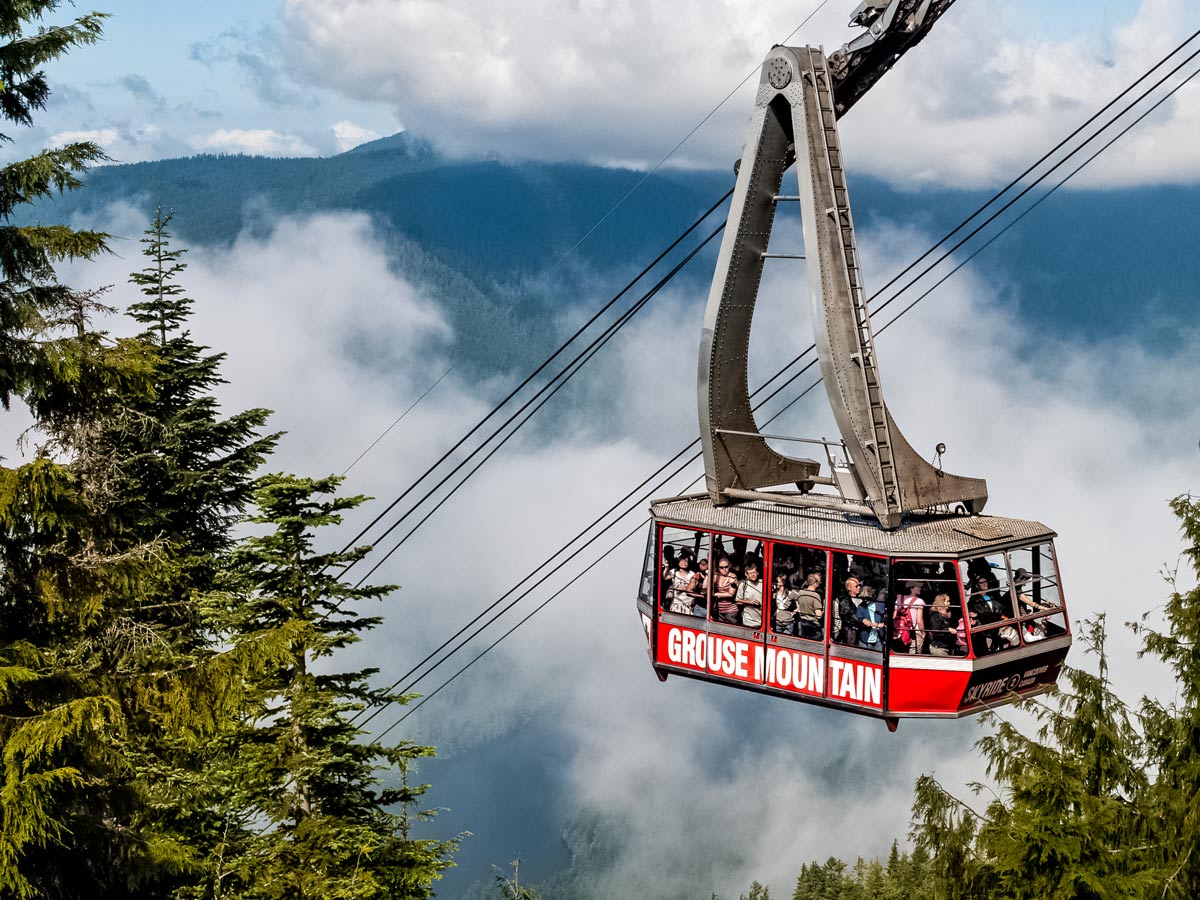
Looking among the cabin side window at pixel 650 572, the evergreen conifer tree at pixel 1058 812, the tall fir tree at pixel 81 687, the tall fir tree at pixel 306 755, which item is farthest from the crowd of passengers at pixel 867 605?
the tall fir tree at pixel 81 687

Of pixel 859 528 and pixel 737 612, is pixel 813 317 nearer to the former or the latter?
pixel 859 528

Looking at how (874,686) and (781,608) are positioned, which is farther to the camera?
(781,608)

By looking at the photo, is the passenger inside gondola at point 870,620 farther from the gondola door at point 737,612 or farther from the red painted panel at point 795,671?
the gondola door at point 737,612

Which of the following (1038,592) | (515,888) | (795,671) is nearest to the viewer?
(515,888)

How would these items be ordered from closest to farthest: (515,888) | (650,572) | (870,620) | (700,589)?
(515,888) < (870,620) < (700,589) < (650,572)

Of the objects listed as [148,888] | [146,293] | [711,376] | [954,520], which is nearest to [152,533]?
[146,293]

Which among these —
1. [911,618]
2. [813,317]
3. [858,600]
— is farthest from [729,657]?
[813,317]

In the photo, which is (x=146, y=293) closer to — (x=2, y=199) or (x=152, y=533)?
(x=152, y=533)
